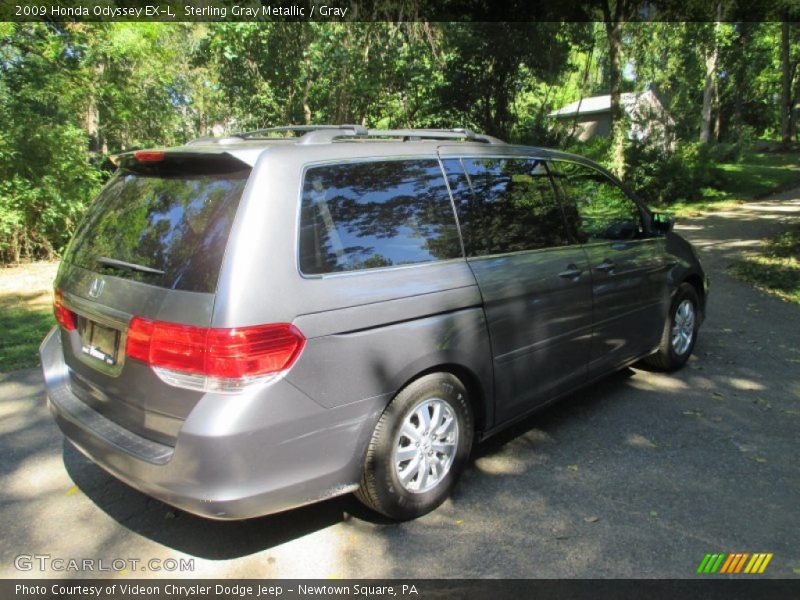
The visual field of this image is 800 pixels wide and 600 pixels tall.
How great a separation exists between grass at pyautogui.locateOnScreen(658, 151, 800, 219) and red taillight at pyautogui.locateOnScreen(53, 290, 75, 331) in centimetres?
1580

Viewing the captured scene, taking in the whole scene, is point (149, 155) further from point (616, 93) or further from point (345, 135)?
point (616, 93)

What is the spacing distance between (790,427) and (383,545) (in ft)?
9.88

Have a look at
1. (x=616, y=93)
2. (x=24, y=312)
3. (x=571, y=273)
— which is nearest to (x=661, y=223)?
(x=571, y=273)

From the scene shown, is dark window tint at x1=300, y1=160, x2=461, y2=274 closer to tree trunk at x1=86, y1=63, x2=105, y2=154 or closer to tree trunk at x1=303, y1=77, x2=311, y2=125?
tree trunk at x1=86, y1=63, x2=105, y2=154

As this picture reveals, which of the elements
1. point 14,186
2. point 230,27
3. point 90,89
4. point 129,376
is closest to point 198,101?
point 230,27

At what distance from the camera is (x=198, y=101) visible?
25531 mm

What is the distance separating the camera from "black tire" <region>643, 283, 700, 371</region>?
16.4 ft

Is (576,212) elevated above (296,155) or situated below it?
below

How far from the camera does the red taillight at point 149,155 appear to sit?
296 centimetres

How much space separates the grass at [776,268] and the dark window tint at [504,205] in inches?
219

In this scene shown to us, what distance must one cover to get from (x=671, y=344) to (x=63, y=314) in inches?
174

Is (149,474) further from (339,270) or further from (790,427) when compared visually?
(790,427)

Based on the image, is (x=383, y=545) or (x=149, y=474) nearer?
(x=149, y=474)

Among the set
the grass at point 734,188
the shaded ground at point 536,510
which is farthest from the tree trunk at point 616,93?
the shaded ground at point 536,510
